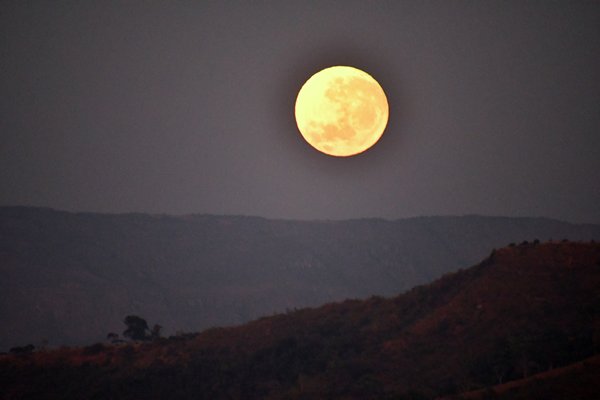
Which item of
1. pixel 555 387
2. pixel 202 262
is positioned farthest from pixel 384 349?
pixel 202 262

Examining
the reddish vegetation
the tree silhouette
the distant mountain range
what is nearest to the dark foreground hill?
the reddish vegetation

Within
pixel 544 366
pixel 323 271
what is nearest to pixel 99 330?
pixel 323 271

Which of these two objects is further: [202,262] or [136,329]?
[202,262]

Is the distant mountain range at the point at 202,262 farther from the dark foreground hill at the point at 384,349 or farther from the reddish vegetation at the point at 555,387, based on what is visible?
the reddish vegetation at the point at 555,387

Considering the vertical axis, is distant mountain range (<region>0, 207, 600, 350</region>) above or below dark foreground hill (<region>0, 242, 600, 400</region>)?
above

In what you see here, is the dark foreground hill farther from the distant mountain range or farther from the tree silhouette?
the distant mountain range

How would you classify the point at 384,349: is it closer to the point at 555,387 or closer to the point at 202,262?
the point at 555,387
